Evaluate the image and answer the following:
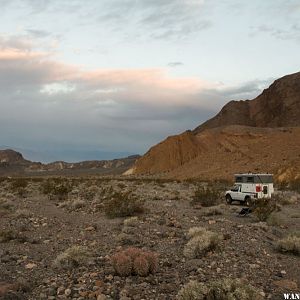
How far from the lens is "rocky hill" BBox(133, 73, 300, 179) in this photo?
79500 millimetres

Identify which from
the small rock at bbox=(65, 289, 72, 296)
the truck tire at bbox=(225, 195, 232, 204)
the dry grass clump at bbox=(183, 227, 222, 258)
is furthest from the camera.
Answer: the truck tire at bbox=(225, 195, 232, 204)

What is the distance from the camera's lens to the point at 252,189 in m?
28.9

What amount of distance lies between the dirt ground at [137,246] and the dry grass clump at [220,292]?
56 centimetres

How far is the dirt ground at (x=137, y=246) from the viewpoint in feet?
29.3

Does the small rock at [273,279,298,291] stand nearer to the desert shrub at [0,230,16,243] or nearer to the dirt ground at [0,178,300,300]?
the dirt ground at [0,178,300,300]

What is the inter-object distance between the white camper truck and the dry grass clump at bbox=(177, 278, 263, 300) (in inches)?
808

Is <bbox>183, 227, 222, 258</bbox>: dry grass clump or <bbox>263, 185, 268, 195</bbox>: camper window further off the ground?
<bbox>263, 185, 268, 195</bbox>: camper window

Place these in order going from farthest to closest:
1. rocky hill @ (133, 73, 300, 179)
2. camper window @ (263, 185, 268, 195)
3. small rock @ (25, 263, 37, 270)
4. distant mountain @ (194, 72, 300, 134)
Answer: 1. distant mountain @ (194, 72, 300, 134)
2. rocky hill @ (133, 73, 300, 179)
3. camper window @ (263, 185, 268, 195)
4. small rock @ (25, 263, 37, 270)

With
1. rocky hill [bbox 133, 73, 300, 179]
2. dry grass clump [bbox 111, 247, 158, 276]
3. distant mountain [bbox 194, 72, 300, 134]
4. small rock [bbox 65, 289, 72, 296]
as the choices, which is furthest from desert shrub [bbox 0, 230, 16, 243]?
distant mountain [bbox 194, 72, 300, 134]

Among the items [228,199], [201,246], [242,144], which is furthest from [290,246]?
[242,144]

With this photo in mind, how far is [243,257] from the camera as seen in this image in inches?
453

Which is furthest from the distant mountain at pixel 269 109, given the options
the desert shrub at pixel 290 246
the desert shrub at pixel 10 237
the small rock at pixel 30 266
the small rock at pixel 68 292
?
the small rock at pixel 68 292

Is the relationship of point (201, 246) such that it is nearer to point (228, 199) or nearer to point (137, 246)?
point (137, 246)

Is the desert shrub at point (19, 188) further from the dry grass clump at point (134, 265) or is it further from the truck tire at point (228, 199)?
the dry grass clump at point (134, 265)
